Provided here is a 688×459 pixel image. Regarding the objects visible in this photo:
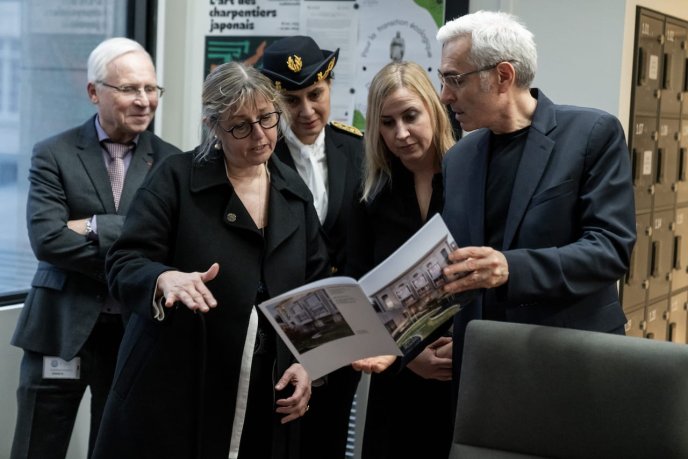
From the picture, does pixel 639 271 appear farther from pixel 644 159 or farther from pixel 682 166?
pixel 682 166

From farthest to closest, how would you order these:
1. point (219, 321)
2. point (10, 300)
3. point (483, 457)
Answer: point (10, 300), point (219, 321), point (483, 457)

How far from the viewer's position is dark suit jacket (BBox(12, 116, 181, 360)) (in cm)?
307

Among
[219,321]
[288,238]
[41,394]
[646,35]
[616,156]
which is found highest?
[646,35]

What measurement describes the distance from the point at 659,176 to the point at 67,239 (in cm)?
255

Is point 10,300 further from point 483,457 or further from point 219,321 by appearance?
point 483,457

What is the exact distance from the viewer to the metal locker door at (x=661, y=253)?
4293mm

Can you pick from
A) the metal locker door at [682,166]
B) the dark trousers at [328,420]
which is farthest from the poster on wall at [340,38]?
the dark trousers at [328,420]

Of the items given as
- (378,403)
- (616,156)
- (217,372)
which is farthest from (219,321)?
(616,156)

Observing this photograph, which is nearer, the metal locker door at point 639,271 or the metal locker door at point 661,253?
the metal locker door at point 639,271

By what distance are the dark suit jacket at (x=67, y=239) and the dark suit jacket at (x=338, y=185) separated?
63cm

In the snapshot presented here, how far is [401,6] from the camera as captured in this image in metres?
4.03

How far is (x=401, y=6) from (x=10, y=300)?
195 centimetres

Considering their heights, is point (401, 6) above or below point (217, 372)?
above

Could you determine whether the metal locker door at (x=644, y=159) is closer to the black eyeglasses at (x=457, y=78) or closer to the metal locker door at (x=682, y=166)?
the metal locker door at (x=682, y=166)
